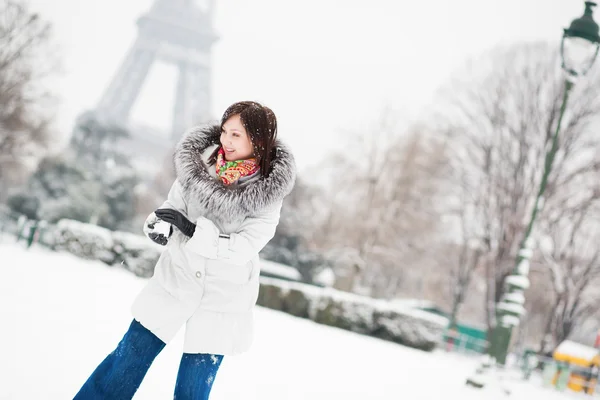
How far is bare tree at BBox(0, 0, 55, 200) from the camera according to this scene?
62.6 feet

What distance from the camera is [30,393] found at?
8.48 ft

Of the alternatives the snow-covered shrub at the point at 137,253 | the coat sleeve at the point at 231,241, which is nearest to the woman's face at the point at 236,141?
the coat sleeve at the point at 231,241

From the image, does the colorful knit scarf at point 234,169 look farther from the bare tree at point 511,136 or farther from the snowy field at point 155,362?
the bare tree at point 511,136

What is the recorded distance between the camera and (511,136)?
14398 millimetres

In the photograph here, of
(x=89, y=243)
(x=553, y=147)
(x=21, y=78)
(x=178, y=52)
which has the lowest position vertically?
(x=89, y=243)

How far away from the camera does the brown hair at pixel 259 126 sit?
2.23m

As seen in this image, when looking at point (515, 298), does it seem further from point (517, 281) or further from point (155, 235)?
point (155, 235)

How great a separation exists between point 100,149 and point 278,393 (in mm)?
26133

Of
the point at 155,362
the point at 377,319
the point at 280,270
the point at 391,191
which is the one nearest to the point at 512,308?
the point at 377,319

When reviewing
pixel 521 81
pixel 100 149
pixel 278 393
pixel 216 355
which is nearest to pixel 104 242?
pixel 278 393

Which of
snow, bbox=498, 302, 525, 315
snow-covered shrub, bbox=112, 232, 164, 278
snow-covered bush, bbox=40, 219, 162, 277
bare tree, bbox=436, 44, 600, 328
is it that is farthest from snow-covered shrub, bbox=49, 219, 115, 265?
bare tree, bbox=436, 44, 600, 328

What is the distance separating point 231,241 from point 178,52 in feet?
147

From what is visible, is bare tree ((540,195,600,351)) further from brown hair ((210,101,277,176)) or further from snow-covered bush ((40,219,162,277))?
brown hair ((210,101,277,176))

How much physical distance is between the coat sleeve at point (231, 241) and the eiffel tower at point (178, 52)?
40534 millimetres
